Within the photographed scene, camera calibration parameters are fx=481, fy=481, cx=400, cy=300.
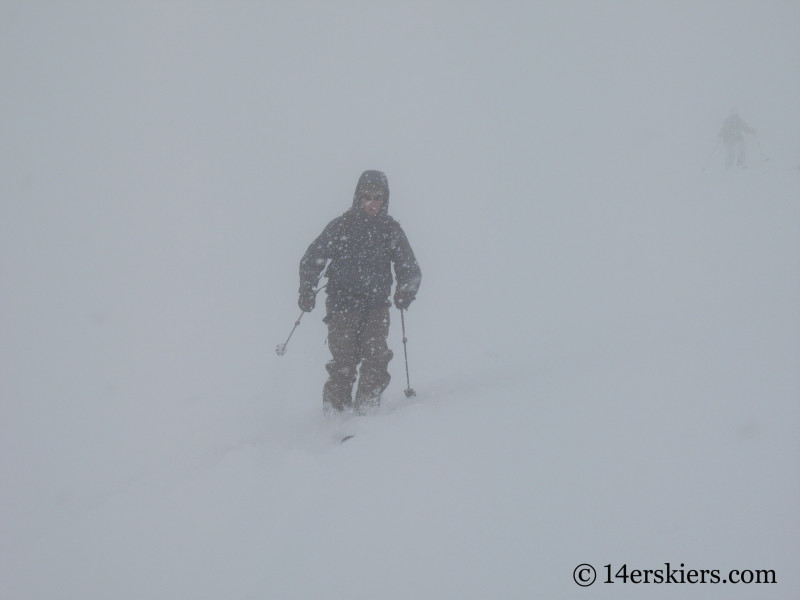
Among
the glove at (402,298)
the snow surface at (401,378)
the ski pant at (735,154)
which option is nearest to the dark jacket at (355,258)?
the glove at (402,298)

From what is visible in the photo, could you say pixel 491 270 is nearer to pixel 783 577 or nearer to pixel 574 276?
pixel 574 276

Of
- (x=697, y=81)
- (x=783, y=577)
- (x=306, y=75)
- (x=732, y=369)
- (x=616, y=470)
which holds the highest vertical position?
(x=697, y=81)

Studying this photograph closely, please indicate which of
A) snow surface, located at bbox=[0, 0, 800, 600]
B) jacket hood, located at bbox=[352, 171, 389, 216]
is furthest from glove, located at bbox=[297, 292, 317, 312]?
snow surface, located at bbox=[0, 0, 800, 600]

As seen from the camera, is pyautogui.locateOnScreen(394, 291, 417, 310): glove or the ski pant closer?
pyautogui.locateOnScreen(394, 291, 417, 310): glove

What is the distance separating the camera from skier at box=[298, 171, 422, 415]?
4184 millimetres

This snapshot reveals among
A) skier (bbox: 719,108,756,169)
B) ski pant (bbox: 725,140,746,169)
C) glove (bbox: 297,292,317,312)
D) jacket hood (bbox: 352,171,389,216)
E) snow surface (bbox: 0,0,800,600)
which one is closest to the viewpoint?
snow surface (bbox: 0,0,800,600)

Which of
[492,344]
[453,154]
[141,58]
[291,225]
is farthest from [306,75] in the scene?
[492,344]

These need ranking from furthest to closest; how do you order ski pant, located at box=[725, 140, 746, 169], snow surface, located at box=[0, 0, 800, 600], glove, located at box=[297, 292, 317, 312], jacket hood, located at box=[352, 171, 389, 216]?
ski pant, located at box=[725, 140, 746, 169] → glove, located at box=[297, 292, 317, 312] → jacket hood, located at box=[352, 171, 389, 216] → snow surface, located at box=[0, 0, 800, 600]

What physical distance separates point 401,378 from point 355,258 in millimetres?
2364

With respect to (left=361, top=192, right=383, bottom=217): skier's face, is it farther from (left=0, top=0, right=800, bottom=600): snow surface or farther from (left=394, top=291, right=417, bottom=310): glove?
(left=0, top=0, right=800, bottom=600): snow surface

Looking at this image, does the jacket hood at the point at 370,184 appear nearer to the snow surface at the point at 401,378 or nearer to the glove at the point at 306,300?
the glove at the point at 306,300

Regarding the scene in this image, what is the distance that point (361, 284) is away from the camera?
417cm

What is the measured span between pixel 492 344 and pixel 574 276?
323 centimetres

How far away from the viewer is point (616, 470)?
109 inches
